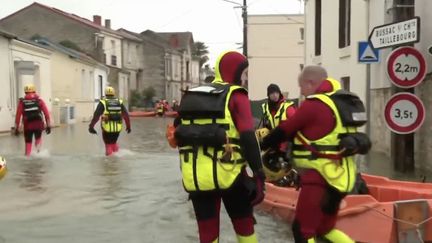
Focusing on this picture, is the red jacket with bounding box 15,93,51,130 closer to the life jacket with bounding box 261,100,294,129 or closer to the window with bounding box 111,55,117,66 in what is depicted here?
the life jacket with bounding box 261,100,294,129

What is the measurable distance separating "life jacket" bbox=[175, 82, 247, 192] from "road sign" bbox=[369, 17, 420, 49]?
16.1 ft

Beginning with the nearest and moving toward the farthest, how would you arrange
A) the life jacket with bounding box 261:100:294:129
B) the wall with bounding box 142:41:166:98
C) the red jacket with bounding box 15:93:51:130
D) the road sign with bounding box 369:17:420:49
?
1. the road sign with bounding box 369:17:420:49
2. the life jacket with bounding box 261:100:294:129
3. the red jacket with bounding box 15:93:51:130
4. the wall with bounding box 142:41:166:98

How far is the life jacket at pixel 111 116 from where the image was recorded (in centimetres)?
1521

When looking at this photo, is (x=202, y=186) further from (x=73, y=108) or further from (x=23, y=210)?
(x=73, y=108)

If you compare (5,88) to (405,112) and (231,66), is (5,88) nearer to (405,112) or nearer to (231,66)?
(405,112)

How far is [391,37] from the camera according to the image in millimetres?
9695

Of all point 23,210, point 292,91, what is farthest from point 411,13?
point 292,91

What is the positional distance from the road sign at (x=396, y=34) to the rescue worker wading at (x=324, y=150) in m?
4.48

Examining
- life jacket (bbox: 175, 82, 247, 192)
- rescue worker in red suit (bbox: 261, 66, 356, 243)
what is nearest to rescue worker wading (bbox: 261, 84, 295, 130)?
rescue worker in red suit (bbox: 261, 66, 356, 243)

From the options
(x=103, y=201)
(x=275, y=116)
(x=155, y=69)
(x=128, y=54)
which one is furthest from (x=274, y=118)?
(x=155, y=69)

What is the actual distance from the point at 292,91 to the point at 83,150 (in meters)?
27.9

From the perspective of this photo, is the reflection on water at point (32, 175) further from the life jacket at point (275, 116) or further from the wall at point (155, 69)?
the wall at point (155, 69)

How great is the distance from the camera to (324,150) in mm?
5043

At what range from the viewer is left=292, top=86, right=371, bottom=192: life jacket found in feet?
16.5
